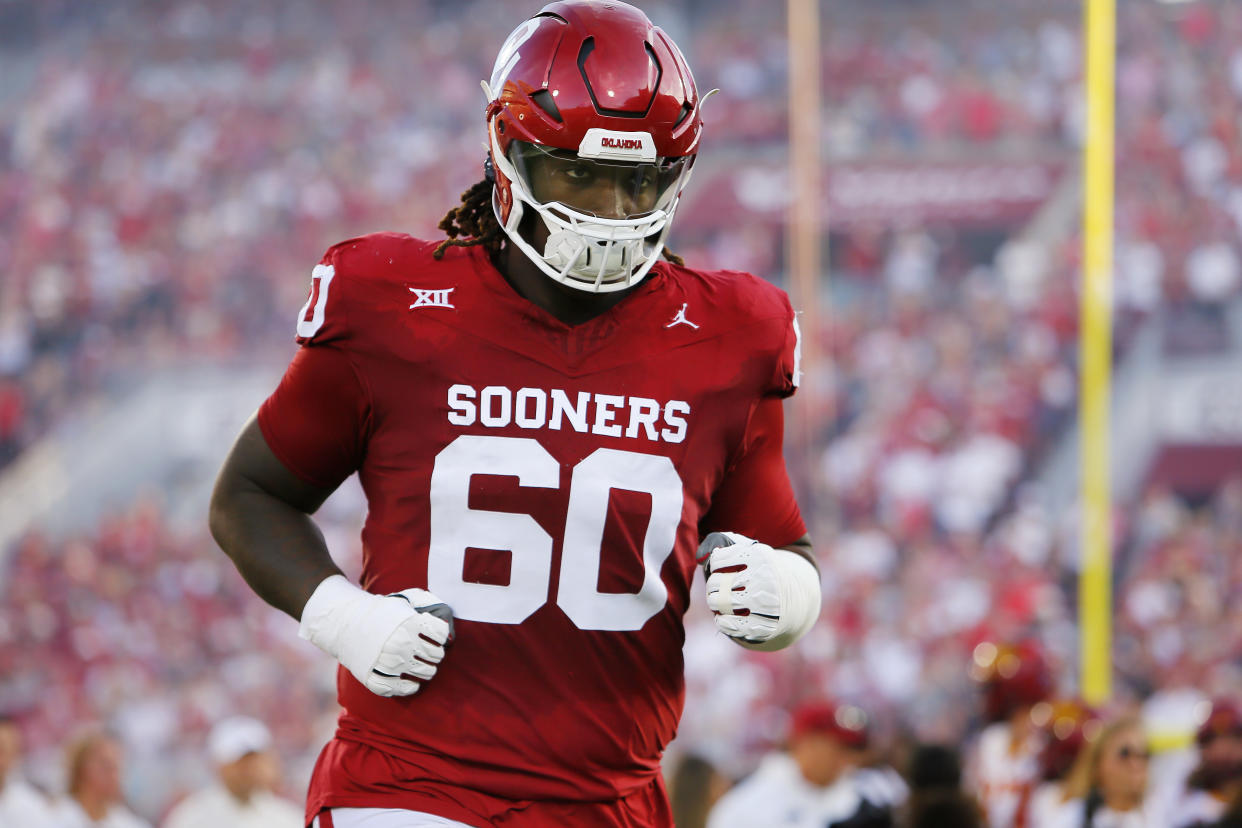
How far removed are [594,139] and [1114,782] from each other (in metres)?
2.89

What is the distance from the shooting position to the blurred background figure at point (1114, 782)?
434 cm

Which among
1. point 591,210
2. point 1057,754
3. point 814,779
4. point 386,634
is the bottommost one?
point 814,779

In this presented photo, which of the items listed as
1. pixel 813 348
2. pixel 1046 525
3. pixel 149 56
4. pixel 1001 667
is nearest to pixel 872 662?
pixel 1046 525

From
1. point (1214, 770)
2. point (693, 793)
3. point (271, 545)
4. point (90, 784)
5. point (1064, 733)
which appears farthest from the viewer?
point (90, 784)

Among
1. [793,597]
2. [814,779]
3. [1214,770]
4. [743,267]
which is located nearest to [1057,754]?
[1214,770]

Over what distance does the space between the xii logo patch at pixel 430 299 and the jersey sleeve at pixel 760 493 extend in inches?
18.8

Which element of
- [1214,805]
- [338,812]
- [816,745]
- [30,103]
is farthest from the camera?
[30,103]

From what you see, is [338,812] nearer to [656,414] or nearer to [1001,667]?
[656,414]

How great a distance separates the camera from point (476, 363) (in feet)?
7.25

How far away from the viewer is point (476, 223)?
8.06ft

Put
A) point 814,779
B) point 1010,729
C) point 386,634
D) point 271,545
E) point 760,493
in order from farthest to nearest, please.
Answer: point 1010,729, point 814,779, point 760,493, point 271,545, point 386,634

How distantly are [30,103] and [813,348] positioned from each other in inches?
375

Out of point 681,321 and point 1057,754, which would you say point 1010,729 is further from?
point 681,321

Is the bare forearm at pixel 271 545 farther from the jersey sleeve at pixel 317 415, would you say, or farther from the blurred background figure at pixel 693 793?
the blurred background figure at pixel 693 793
